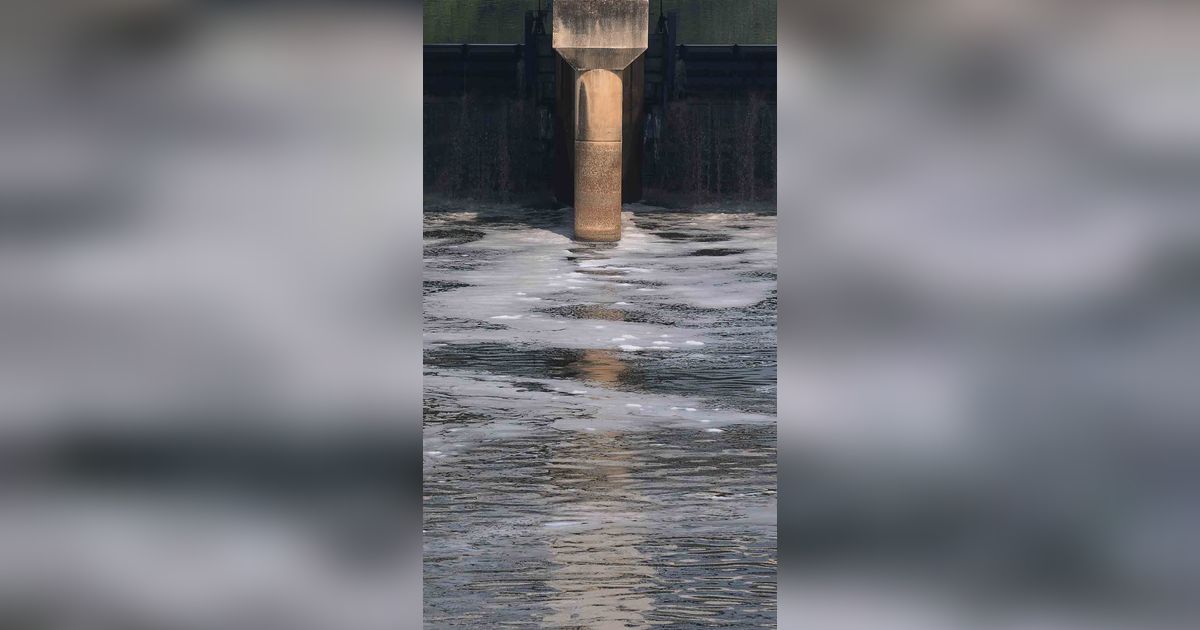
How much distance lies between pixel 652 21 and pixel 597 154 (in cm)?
1238

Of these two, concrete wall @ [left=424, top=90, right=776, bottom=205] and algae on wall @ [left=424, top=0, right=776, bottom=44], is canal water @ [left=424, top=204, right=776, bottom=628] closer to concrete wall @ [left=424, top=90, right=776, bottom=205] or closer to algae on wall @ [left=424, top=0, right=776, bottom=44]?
concrete wall @ [left=424, top=90, right=776, bottom=205]

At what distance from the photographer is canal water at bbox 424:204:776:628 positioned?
26.8 ft

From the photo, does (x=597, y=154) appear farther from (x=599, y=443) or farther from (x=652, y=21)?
(x=599, y=443)

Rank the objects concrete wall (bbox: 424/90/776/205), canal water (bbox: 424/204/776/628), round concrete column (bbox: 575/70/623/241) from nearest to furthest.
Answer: canal water (bbox: 424/204/776/628), round concrete column (bbox: 575/70/623/241), concrete wall (bbox: 424/90/776/205)

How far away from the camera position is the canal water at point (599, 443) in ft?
26.8

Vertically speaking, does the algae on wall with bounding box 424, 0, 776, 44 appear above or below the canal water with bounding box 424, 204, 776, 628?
above

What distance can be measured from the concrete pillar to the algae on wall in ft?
39.9
